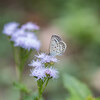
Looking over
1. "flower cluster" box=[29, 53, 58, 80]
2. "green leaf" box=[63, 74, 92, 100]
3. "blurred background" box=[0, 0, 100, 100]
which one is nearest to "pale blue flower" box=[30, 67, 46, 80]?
"flower cluster" box=[29, 53, 58, 80]

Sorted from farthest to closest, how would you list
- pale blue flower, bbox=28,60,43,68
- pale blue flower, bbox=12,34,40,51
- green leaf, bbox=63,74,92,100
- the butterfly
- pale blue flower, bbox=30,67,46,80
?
pale blue flower, bbox=12,34,40,51 < green leaf, bbox=63,74,92,100 < the butterfly < pale blue flower, bbox=28,60,43,68 < pale blue flower, bbox=30,67,46,80

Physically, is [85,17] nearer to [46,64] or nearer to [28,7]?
[28,7]

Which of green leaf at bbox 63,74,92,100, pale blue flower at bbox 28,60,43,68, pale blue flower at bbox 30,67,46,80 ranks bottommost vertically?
green leaf at bbox 63,74,92,100

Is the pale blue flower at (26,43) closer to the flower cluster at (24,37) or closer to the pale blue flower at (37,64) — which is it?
the flower cluster at (24,37)

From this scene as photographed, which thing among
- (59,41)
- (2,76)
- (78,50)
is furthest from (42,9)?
(59,41)

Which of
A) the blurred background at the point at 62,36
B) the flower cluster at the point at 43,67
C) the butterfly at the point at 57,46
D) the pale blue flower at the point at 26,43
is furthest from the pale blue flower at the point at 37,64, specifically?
the blurred background at the point at 62,36

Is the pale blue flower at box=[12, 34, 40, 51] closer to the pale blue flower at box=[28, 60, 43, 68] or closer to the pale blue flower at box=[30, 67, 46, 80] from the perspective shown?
the pale blue flower at box=[28, 60, 43, 68]

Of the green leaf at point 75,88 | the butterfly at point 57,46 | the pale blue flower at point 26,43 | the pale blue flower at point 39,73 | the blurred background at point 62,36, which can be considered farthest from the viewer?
the blurred background at point 62,36
